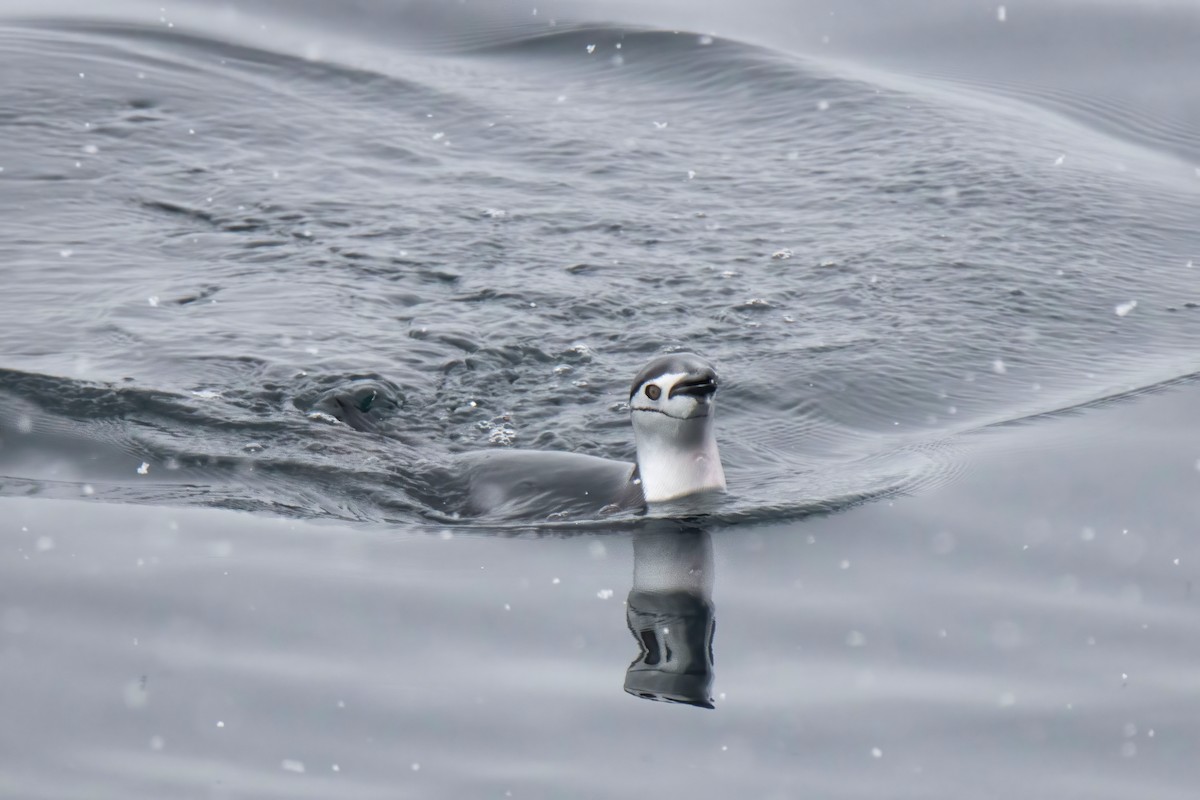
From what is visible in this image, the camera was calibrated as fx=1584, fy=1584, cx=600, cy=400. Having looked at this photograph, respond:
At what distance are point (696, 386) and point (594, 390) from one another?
1.64 metres

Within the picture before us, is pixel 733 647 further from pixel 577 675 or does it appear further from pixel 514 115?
pixel 514 115

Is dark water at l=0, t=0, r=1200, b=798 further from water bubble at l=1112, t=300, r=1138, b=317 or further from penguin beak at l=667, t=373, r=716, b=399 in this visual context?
penguin beak at l=667, t=373, r=716, b=399

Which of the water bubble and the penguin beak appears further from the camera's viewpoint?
the water bubble

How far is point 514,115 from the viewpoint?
1152cm

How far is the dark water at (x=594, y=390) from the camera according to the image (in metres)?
4.55

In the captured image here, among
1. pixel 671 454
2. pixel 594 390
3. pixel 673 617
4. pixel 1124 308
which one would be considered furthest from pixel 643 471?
pixel 1124 308

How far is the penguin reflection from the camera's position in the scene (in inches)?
189

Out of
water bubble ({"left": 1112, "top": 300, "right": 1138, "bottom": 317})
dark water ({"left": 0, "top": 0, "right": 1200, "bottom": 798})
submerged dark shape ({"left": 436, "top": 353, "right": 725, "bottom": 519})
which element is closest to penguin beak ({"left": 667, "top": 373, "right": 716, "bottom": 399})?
submerged dark shape ({"left": 436, "top": 353, "right": 725, "bottom": 519})

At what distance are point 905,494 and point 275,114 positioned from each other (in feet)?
21.7

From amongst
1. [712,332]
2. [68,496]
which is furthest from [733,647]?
[712,332]

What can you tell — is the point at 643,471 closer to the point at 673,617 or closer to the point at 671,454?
the point at 671,454

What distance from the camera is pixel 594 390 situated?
7.78 metres

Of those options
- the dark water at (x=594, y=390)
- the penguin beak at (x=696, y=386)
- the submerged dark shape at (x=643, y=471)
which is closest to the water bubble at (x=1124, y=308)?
the dark water at (x=594, y=390)

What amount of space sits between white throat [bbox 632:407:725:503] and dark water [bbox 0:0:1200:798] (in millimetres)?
141
